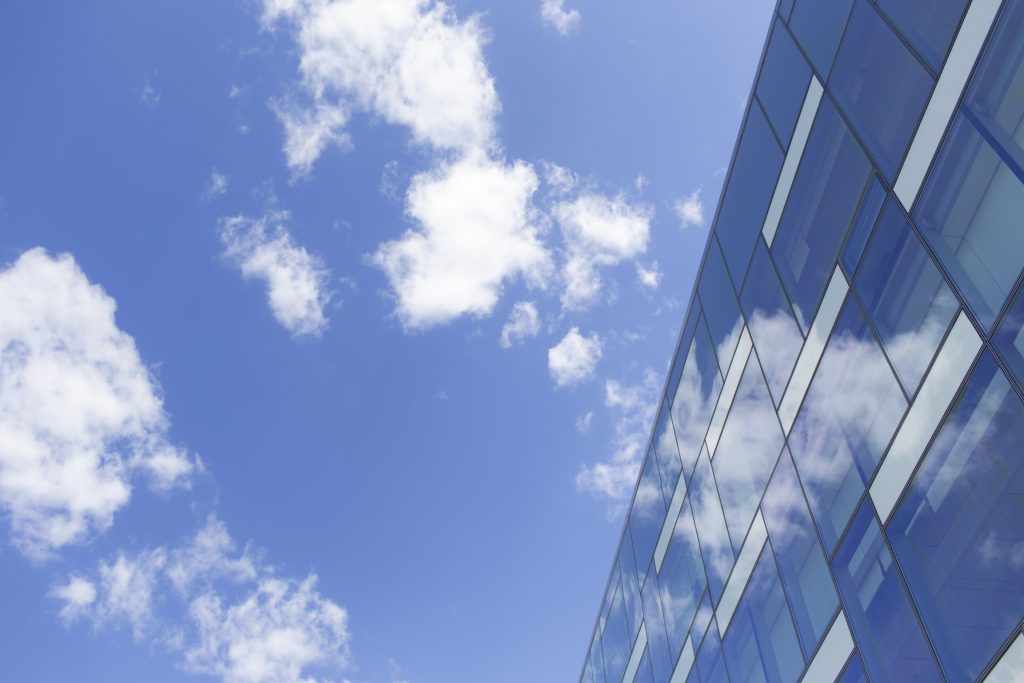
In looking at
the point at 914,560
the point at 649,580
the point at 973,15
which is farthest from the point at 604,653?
the point at 973,15

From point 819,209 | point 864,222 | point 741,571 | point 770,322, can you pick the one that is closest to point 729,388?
point 770,322

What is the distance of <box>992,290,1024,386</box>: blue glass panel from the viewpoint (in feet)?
26.8

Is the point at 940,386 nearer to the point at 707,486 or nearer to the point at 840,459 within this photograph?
the point at 840,459

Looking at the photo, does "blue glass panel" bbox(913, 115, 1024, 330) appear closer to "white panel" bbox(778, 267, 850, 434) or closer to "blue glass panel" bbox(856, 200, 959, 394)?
"blue glass panel" bbox(856, 200, 959, 394)

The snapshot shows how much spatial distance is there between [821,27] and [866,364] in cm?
664

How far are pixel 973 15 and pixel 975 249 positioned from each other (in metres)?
2.96

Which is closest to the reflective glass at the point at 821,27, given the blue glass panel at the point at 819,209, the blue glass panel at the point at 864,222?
the blue glass panel at the point at 819,209

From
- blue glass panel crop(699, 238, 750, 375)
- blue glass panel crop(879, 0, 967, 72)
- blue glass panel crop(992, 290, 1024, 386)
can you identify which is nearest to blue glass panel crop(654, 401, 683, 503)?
blue glass panel crop(699, 238, 750, 375)

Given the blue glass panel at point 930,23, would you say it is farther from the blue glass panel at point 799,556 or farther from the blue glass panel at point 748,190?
the blue glass panel at point 799,556

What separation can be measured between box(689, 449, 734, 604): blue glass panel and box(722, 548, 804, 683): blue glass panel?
1.08m

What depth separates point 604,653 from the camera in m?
28.3

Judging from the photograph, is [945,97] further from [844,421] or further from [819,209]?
[844,421]

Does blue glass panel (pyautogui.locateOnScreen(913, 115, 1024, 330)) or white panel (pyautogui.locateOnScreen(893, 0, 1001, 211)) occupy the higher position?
white panel (pyautogui.locateOnScreen(893, 0, 1001, 211))

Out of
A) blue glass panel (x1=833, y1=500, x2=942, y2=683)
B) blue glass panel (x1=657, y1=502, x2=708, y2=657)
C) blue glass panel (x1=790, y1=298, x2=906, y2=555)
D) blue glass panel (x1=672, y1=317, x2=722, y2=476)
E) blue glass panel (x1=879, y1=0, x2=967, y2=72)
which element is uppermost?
blue glass panel (x1=672, y1=317, x2=722, y2=476)
